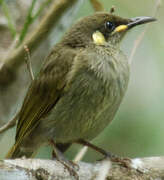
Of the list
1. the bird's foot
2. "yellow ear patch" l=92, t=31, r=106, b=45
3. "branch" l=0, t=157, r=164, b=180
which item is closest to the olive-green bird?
"yellow ear patch" l=92, t=31, r=106, b=45

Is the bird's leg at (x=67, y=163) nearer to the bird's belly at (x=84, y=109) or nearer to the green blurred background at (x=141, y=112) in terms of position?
the bird's belly at (x=84, y=109)

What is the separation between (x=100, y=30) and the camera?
4.89 meters

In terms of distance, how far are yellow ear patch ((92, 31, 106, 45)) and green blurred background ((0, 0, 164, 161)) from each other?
1.31m

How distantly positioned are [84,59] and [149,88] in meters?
1.87

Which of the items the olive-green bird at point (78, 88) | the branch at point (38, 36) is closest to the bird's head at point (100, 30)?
the olive-green bird at point (78, 88)

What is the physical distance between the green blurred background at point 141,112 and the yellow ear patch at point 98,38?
131cm

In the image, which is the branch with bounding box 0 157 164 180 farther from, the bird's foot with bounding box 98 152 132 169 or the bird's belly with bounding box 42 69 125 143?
the bird's belly with bounding box 42 69 125 143

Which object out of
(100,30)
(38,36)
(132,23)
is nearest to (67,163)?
(38,36)

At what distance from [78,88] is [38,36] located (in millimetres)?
742

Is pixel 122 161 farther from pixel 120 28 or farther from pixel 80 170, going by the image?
pixel 120 28

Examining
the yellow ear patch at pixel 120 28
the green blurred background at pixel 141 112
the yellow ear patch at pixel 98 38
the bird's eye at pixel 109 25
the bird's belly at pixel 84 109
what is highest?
the bird's eye at pixel 109 25

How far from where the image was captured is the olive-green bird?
445 cm

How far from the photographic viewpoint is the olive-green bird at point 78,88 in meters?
4.45

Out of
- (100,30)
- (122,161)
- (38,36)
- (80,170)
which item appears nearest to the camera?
(80,170)
